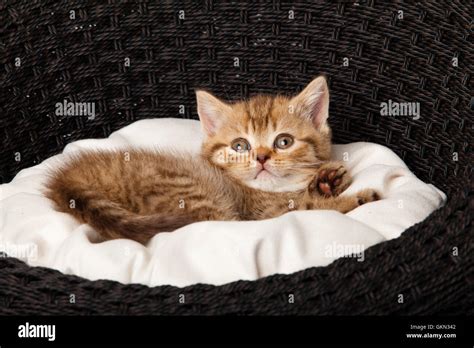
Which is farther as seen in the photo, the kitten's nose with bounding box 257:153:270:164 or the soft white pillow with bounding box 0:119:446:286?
the kitten's nose with bounding box 257:153:270:164

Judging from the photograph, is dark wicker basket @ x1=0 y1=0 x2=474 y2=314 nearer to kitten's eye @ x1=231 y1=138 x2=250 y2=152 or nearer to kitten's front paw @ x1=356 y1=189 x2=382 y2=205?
kitten's front paw @ x1=356 y1=189 x2=382 y2=205

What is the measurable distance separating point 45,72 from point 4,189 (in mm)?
545

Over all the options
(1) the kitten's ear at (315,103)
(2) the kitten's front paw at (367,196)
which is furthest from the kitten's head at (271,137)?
(2) the kitten's front paw at (367,196)

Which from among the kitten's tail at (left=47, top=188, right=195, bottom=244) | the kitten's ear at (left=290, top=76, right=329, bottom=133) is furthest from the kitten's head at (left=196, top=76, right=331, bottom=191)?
the kitten's tail at (left=47, top=188, right=195, bottom=244)

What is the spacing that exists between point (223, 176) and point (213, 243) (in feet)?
1.95

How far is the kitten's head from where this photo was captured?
2.48 metres

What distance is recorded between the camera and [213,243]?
1.88 meters

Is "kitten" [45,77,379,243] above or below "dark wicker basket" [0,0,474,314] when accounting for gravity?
below

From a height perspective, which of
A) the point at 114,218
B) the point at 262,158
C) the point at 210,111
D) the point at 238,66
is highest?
the point at 238,66

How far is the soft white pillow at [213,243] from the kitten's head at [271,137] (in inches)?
13.9

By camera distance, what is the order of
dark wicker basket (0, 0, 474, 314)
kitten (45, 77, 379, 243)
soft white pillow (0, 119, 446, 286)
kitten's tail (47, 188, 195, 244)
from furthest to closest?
dark wicker basket (0, 0, 474, 314) < kitten (45, 77, 379, 243) < kitten's tail (47, 188, 195, 244) < soft white pillow (0, 119, 446, 286)

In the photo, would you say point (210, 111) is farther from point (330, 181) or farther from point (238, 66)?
point (330, 181)

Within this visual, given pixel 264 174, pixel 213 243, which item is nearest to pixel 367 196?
pixel 264 174

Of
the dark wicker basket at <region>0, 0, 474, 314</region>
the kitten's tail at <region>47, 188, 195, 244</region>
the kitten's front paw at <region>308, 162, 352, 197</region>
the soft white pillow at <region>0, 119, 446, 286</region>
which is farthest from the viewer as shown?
the dark wicker basket at <region>0, 0, 474, 314</region>
